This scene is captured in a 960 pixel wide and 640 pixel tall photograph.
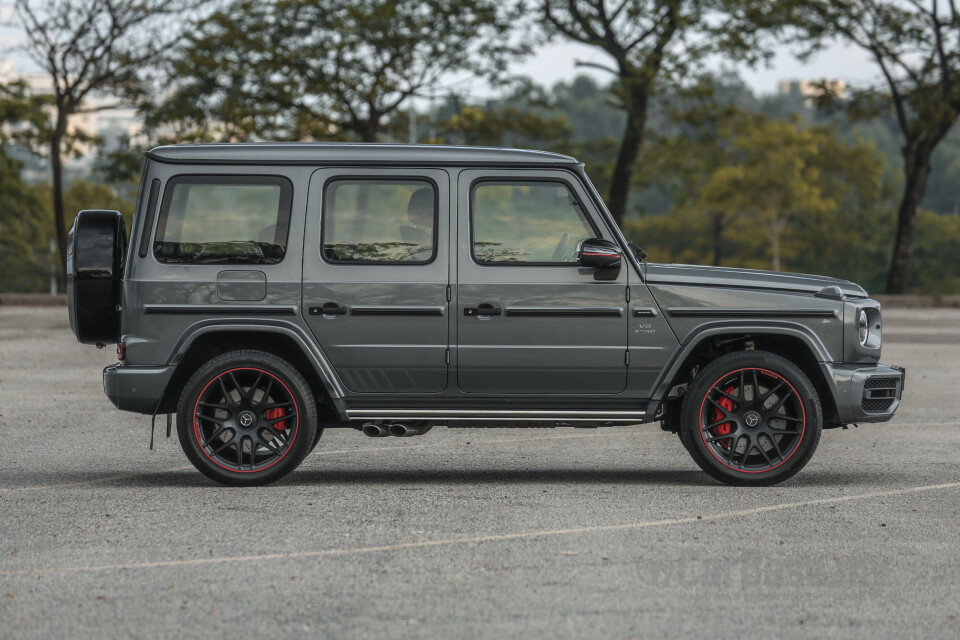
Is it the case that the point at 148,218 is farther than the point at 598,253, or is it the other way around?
the point at 148,218

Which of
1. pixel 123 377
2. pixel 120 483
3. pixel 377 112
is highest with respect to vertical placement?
pixel 377 112

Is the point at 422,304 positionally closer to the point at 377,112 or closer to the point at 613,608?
the point at 613,608

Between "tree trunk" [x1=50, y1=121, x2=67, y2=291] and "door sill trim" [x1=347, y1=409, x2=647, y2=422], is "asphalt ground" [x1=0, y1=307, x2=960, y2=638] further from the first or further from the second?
"tree trunk" [x1=50, y1=121, x2=67, y2=291]

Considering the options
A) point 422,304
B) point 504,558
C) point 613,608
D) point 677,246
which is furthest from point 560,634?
point 677,246

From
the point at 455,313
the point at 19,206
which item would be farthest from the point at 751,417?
the point at 19,206

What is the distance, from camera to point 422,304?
791 centimetres

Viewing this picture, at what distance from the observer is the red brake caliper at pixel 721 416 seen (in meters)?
7.95

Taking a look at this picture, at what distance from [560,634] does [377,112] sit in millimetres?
31190

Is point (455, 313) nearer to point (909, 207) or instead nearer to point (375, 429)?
point (375, 429)

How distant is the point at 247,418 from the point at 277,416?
0.17 m

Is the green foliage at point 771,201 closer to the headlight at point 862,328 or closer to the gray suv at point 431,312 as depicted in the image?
the headlight at point 862,328

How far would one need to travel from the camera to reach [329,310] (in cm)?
791

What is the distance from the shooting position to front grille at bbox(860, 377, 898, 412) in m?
7.89

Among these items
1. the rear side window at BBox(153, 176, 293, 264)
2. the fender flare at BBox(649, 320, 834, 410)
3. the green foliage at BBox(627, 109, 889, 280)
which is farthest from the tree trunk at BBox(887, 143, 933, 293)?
the rear side window at BBox(153, 176, 293, 264)
